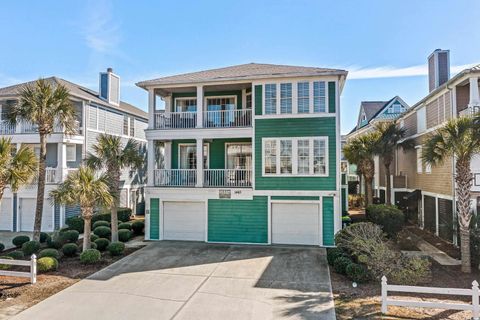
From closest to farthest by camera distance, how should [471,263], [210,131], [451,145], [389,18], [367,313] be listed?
[367,313] < [451,145] < [471,263] < [389,18] < [210,131]

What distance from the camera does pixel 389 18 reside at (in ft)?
43.9

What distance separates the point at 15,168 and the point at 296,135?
11844mm

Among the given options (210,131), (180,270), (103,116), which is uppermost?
(103,116)

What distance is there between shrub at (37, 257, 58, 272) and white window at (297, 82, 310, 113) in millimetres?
12222

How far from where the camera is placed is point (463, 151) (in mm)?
10945

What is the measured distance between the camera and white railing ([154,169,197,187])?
17344 millimetres

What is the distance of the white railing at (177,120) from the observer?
18047 mm

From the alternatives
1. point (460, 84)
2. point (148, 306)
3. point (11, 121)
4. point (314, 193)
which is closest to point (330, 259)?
point (314, 193)

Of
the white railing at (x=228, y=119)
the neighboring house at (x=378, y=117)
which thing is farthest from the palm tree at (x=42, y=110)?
the neighboring house at (x=378, y=117)

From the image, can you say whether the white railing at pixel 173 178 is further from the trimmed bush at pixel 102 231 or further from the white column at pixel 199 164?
the trimmed bush at pixel 102 231

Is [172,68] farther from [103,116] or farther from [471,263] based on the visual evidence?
[471,263]

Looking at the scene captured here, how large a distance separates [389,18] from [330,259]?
10.2m

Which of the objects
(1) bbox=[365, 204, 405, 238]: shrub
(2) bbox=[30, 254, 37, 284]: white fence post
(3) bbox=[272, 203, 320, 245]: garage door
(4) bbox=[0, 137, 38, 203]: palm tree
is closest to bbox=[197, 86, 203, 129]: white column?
(3) bbox=[272, 203, 320, 245]: garage door

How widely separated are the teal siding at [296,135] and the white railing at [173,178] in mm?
3823
